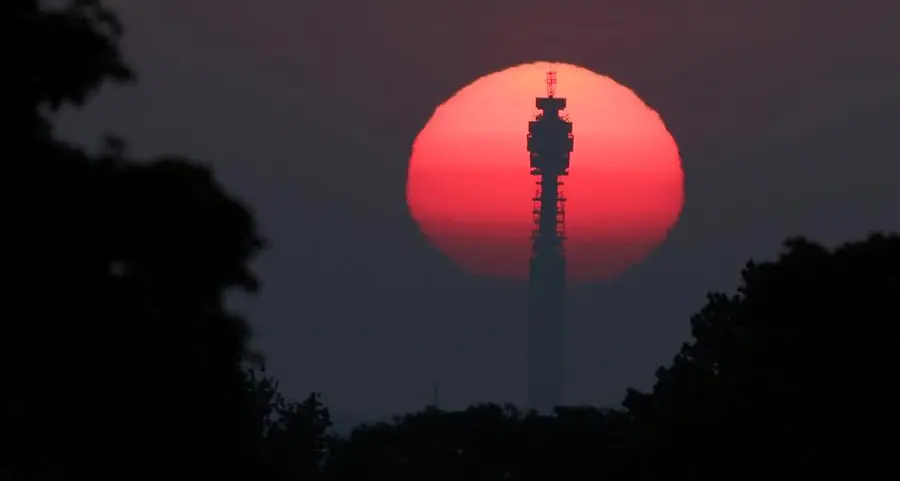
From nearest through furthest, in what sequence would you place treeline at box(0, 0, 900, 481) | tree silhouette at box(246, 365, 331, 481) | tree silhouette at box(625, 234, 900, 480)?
treeline at box(0, 0, 900, 481), tree silhouette at box(625, 234, 900, 480), tree silhouette at box(246, 365, 331, 481)

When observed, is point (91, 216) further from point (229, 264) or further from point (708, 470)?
point (708, 470)

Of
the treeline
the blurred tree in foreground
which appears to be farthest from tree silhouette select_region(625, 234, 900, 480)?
the blurred tree in foreground

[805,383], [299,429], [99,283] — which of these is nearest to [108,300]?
[99,283]

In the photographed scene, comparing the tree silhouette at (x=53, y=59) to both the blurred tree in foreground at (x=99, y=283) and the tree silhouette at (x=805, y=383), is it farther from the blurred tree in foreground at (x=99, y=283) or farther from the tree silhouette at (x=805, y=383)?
the tree silhouette at (x=805, y=383)

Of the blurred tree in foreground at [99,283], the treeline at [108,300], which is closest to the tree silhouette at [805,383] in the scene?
the treeline at [108,300]

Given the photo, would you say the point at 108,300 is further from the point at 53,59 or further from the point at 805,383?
the point at 805,383

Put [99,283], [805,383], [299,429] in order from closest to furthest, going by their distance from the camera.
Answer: [99,283]
[805,383]
[299,429]

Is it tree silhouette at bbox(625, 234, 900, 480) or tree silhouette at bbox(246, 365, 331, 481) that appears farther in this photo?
tree silhouette at bbox(246, 365, 331, 481)

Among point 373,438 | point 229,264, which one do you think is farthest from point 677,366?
point 229,264

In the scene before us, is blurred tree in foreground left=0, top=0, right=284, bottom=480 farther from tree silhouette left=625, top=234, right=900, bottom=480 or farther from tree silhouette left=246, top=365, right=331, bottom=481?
tree silhouette left=246, top=365, right=331, bottom=481
